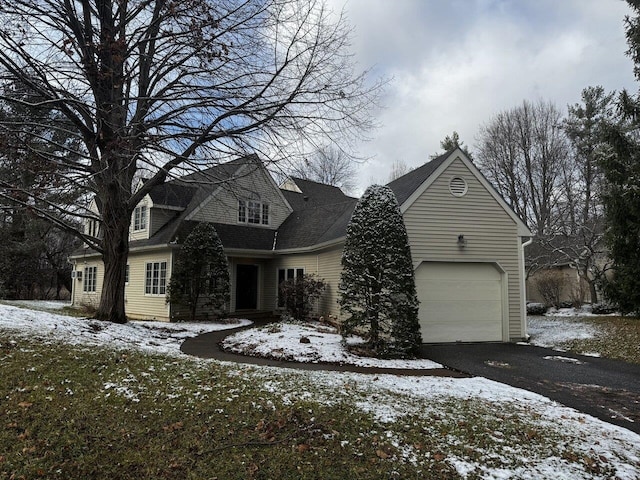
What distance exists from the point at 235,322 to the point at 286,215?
7104 mm

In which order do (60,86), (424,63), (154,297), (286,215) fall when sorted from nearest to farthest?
1. (60,86)
2. (424,63)
3. (154,297)
4. (286,215)

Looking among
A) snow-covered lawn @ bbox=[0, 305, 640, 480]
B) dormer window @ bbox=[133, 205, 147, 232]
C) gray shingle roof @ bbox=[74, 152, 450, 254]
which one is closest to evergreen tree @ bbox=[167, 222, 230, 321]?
gray shingle roof @ bbox=[74, 152, 450, 254]

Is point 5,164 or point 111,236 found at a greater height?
point 5,164

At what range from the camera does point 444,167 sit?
11.3m

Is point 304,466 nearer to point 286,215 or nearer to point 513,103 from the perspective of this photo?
point 286,215

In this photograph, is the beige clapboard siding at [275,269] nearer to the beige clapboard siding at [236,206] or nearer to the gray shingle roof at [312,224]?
A: the gray shingle roof at [312,224]

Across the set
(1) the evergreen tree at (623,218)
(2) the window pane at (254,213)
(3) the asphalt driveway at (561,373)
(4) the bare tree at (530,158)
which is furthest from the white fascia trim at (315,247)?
(4) the bare tree at (530,158)

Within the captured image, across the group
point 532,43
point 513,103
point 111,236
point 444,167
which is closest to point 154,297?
point 111,236

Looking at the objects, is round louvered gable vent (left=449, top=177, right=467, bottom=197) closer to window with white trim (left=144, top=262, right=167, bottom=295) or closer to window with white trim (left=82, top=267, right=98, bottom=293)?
window with white trim (left=144, top=262, right=167, bottom=295)

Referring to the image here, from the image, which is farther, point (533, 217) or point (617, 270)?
point (533, 217)

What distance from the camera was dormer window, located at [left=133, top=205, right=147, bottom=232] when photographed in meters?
17.9

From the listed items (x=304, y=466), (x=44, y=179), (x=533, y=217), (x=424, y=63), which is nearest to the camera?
(x=304, y=466)

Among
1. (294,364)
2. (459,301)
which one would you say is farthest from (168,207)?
(459,301)

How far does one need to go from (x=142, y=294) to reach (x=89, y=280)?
23.2 feet
